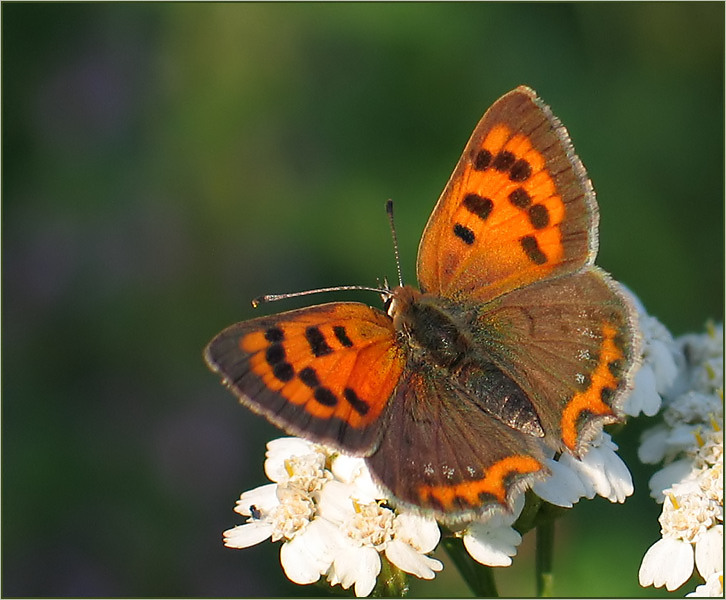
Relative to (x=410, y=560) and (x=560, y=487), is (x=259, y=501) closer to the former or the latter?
(x=410, y=560)

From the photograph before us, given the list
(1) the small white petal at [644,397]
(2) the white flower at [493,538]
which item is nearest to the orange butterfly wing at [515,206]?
(1) the small white petal at [644,397]

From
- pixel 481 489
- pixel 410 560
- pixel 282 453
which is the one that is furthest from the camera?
pixel 282 453

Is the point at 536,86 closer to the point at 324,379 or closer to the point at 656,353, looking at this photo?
the point at 656,353

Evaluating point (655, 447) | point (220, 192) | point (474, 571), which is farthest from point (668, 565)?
point (220, 192)

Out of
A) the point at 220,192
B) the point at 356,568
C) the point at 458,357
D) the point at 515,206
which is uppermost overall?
the point at 220,192

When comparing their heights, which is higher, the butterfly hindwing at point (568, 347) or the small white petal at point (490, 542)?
the butterfly hindwing at point (568, 347)

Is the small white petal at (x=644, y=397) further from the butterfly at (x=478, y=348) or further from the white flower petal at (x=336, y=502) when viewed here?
the white flower petal at (x=336, y=502)
